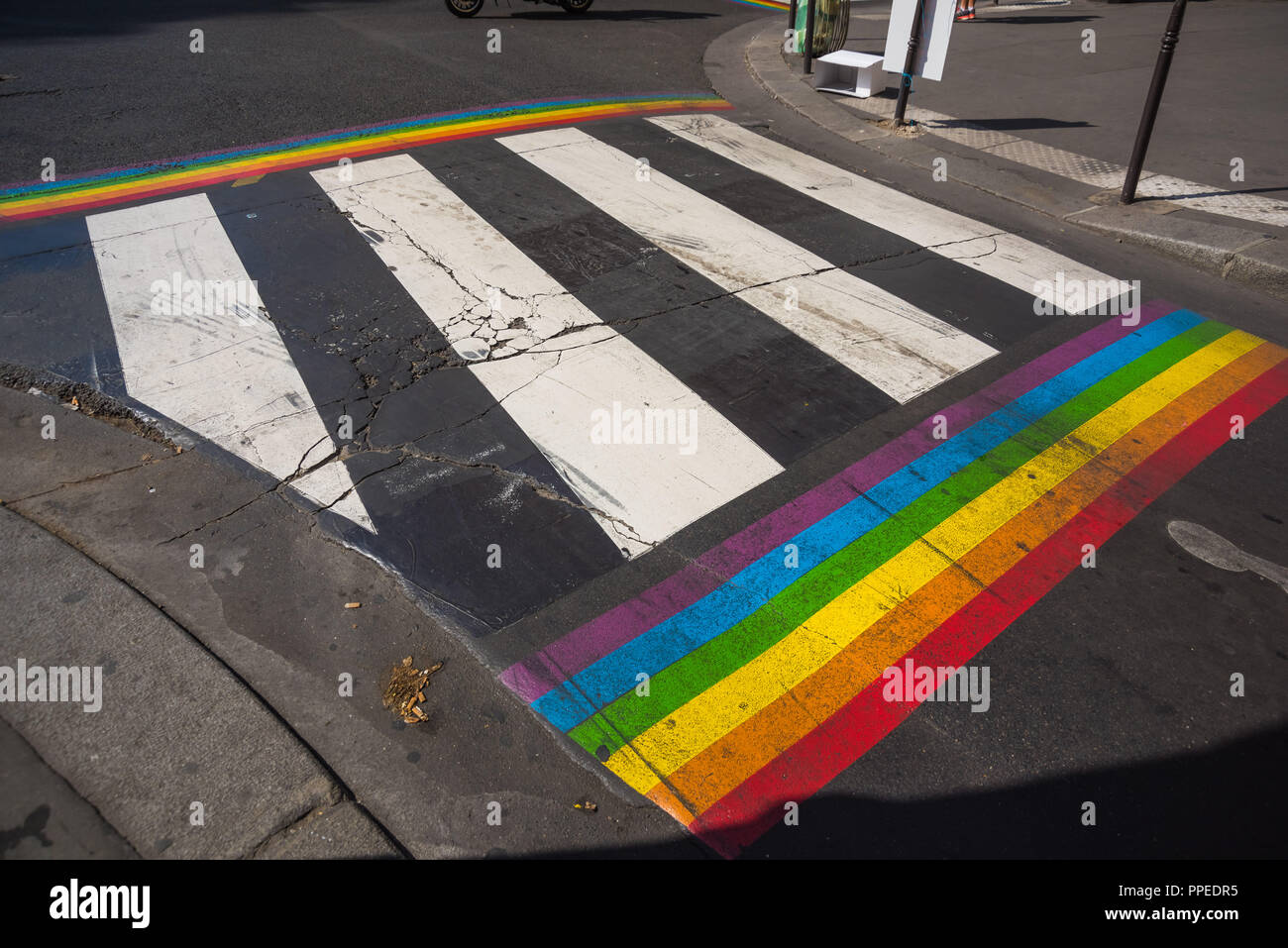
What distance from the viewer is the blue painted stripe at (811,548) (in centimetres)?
333

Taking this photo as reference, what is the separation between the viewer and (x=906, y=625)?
366cm

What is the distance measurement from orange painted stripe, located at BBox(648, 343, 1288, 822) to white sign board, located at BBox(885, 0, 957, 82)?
5267 millimetres

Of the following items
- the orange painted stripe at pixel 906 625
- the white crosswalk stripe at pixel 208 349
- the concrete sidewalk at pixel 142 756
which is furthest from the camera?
the white crosswalk stripe at pixel 208 349

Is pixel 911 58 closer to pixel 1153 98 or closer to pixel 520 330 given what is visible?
pixel 1153 98

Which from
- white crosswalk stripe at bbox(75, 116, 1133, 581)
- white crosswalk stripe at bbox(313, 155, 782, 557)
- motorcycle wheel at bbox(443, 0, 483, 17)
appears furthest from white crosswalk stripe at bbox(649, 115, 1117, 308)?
motorcycle wheel at bbox(443, 0, 483, 17)

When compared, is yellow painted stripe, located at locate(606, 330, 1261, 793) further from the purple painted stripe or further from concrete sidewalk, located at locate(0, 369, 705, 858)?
the purple painted stripe

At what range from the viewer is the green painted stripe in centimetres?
324

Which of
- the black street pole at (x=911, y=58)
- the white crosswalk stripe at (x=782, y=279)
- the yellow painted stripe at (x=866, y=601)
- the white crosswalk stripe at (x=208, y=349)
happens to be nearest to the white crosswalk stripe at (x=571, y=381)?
the yellow painted stripe at (x=866, y=601)

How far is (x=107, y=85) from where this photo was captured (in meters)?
9.62

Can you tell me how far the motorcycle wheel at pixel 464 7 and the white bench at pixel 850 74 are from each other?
6172 mm

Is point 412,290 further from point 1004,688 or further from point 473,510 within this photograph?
point 1004,688

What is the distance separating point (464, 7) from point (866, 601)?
1365 centimetres

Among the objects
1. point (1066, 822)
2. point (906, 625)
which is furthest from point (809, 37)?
point (1066, 822)

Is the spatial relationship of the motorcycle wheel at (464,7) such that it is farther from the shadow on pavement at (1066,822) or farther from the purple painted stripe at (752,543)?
the shadow on pavement at (1066,822)
